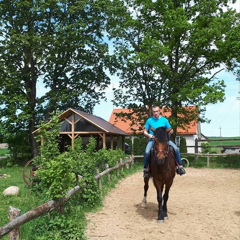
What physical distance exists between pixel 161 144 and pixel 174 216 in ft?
6.36

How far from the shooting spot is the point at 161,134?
23.1ft

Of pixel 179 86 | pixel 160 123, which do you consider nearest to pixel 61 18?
pixel 179 86

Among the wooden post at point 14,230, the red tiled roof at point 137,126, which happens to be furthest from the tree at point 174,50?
the wooden post at point 14,230

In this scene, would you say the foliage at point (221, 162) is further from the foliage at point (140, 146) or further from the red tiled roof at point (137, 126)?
the foliage at point (140, 146)

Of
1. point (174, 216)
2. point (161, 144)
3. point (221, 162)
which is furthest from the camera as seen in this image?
point (221, 162)

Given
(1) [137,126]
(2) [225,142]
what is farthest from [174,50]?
(2) [225,142]

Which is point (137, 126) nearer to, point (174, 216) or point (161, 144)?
point (174, 216)

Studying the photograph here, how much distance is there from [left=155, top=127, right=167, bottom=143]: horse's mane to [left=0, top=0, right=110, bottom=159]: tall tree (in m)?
17.8

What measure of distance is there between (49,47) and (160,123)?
1864cm

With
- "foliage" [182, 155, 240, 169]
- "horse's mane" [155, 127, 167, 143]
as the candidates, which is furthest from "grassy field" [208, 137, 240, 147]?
"horse's mane" [155, 127, 167, 143]

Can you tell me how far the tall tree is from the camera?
23766mm

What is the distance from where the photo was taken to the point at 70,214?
7.02 metres

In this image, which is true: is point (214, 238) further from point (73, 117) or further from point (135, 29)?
point (135, 29)

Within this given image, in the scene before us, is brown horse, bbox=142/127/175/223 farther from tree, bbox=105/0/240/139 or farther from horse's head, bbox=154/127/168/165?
tree, bbox=105/0/240/139
